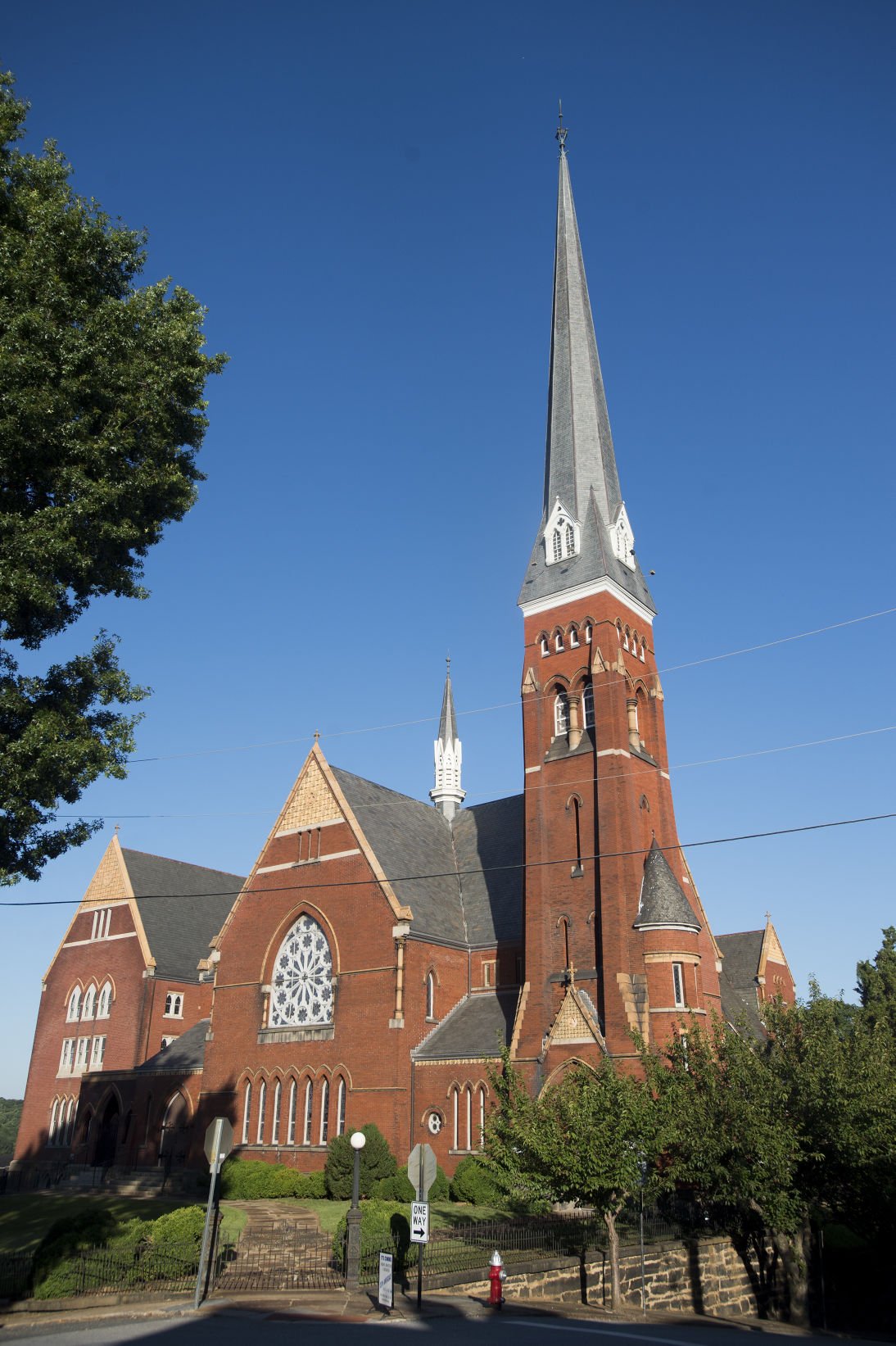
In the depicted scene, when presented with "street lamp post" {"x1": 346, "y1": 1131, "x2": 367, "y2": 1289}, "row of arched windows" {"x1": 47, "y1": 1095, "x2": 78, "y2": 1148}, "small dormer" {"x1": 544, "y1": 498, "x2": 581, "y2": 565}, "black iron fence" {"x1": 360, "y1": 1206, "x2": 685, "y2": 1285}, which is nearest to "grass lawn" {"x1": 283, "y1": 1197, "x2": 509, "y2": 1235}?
"black iron fence" {"x1": 360, "y1": 1206, "x2": 685, "y2": 1285}

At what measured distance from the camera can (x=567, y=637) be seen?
39938mm

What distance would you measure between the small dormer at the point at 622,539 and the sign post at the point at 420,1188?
27.3 metres

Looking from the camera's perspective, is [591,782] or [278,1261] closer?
[278,1261]

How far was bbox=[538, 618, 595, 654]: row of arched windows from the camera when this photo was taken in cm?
3928

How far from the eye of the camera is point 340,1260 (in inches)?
832

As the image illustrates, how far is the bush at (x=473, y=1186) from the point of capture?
29.8 m

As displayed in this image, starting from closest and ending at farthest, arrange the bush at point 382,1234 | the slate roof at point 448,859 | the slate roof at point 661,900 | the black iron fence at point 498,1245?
1. the black iron fence at point 498,1245
2. the bush at point 382,1234
3. the slate roof at point 661,900
4. the slate roof at point 448,859

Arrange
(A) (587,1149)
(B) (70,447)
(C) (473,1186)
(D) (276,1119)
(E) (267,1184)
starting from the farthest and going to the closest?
(D) (276,1119), (E) (267,1184), (C) (473,1186), (A) (587,1149), (B) (70,447)

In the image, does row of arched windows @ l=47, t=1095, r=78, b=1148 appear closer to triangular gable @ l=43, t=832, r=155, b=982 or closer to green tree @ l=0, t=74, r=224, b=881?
triangular gable @ l=43, t=832, r=155, b=982

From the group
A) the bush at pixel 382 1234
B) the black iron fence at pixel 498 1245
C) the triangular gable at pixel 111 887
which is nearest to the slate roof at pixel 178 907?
the triangular gable at pixel 111 887

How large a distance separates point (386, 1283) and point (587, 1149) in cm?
543

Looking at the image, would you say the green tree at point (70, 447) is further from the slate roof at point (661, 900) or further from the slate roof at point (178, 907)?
the slate roof at point (178, 907)

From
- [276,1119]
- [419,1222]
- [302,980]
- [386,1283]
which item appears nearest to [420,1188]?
[419,1222]

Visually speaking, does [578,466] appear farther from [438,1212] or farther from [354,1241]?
[354,1241]
